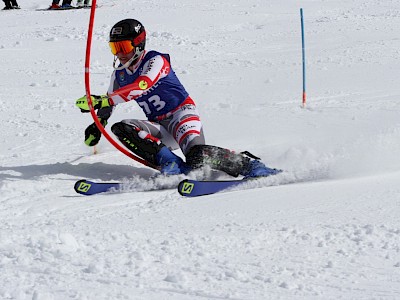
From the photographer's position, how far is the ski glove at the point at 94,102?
5.94m

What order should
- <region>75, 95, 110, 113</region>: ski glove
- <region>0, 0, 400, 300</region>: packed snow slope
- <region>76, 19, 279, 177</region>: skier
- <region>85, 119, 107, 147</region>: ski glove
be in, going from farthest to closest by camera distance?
1. <region>85, 119, 107, 147</region>: ski glove
2. <region>76, 19, 279, 177</region>: skier
3. <region>75, 95, 110, 113</region>: ski glove
4. <region>0, 0, 400, 300</region>: packed snow slope

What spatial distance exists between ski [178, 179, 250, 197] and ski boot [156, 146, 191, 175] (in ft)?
1.61

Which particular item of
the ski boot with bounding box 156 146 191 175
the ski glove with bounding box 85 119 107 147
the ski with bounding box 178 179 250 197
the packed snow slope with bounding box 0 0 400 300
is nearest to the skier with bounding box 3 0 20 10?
the packed snow slope with bounding box 0 0 400 300

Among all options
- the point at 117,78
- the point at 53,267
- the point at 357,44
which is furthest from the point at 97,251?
the point at 357,44

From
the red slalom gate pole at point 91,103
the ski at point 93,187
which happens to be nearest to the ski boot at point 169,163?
the red slalom gate pole at point 91,103

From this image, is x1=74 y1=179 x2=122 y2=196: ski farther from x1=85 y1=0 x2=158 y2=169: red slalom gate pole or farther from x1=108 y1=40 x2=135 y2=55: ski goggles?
x1=108 y1=40 x2=135 y2=55: ski goggles

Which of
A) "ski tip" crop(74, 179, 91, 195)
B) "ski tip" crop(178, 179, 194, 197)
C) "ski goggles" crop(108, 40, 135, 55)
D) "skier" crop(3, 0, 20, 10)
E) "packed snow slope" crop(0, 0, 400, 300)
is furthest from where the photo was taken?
"skier" crop(3, 0, 20, 10)

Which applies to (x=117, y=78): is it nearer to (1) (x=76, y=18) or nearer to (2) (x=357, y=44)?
(2) (x=357, y=44)

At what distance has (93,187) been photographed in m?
5.86

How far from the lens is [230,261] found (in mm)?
3879

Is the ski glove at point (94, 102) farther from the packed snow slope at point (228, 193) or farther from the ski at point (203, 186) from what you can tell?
the ski at point (203, 186)

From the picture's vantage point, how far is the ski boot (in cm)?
607

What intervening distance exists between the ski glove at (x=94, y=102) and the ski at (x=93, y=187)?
2.01 ft

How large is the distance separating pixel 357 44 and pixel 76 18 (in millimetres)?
7572
